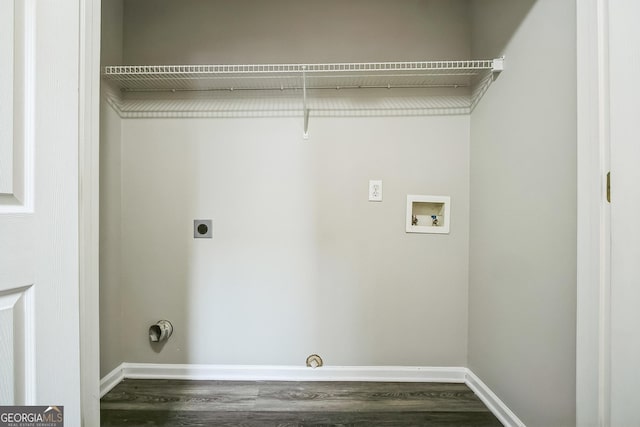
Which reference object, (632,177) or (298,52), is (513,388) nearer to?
(632,177)

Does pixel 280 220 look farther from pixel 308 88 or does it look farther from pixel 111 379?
pixel 111 379

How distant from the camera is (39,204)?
62 centimetres

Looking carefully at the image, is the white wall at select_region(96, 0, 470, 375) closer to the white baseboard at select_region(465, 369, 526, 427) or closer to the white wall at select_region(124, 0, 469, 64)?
the white wall at select_region(124, 0, 469, 64)

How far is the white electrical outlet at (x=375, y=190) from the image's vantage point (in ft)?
4.87

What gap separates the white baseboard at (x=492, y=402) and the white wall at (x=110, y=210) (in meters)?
2.08

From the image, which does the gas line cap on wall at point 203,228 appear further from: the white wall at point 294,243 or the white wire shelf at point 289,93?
the white wire shelf at point 289,93

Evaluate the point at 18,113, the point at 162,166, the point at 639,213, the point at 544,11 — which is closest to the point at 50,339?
the point at 18,113

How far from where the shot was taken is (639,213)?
1.97ft

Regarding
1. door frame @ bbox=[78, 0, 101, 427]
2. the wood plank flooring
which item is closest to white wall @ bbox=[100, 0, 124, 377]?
the wood plank flooring

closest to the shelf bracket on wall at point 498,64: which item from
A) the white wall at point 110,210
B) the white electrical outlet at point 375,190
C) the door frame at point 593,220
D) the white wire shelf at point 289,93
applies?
the white wire shelf at point 289,93

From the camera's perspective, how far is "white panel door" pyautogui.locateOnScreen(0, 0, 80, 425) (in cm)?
57

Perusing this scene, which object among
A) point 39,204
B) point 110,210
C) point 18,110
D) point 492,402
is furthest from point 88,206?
point 492,402

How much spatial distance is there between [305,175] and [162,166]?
2.87 feet

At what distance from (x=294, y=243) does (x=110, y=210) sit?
1.09 m
